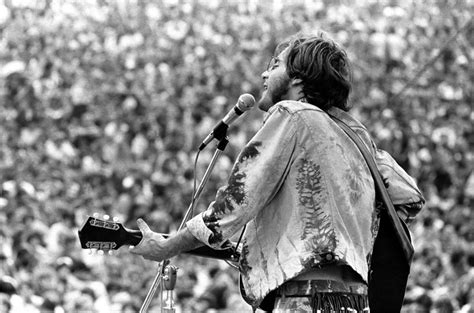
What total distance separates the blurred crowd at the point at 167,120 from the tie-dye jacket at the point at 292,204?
12.7 ft

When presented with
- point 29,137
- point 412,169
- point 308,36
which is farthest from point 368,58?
point 308,36

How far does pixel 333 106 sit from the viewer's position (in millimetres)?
2270

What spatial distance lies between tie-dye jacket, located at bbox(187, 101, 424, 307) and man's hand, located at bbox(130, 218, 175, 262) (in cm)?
7

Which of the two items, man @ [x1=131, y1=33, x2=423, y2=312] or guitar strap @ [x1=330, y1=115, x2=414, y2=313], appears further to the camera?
guitar strap @ [x1=330, y1=115, x2=414, y2=313]

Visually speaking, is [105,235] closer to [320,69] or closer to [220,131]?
[220,131]

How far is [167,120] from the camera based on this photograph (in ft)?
31.7

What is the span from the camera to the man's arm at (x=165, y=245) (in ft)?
7.18

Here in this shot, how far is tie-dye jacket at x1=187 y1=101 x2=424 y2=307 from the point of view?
2107mm

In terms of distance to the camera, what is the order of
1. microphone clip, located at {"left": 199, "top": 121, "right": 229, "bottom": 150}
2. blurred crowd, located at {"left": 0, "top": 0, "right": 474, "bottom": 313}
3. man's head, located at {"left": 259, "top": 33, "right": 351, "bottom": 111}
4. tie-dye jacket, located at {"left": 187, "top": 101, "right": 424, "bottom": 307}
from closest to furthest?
tie-dye jacket, located at {"left": 187, "top": 101, "right": 424, "bottom": 307} < man's head, located at {"left": 259, "top": 33, "right": 351, "bottom": 111} < microphone clip, located at {"left": 199, "top": 121, "right": 229, "bottom": 150} < blurred crowd, located at {"left": 0, "top": 0, "right": 474, "bottom": 313}

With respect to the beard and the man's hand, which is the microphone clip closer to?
the beard

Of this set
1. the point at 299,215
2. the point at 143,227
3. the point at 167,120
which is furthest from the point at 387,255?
the point at 167,120

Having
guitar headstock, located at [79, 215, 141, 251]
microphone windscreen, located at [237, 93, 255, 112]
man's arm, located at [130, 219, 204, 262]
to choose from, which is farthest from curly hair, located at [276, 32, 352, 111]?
Result: guitar headstock, located at [79, 215, 141, 251]

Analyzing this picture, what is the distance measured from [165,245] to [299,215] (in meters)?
0.29

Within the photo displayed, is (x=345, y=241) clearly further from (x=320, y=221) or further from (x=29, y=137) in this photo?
(x=29, y=137)
